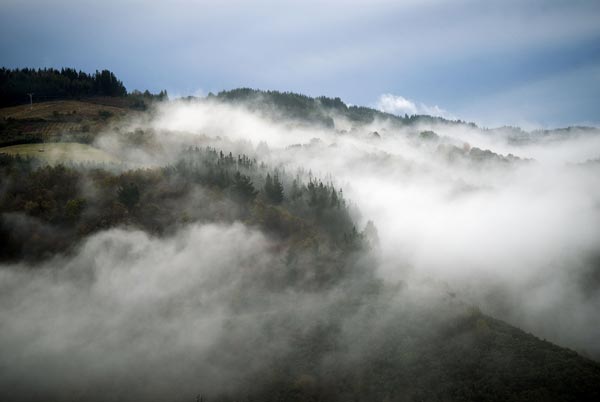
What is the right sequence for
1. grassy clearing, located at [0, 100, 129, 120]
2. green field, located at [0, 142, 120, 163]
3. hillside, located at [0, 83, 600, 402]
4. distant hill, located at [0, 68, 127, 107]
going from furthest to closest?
distant hill, located at [0, 68, 127, 107] < grassy clearing, located at [0, 100, 129, 120] < green field, located at [0, 142, 120, 163] < hillside, located at [0, 83, 600, 402]

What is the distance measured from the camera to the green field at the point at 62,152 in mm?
100188

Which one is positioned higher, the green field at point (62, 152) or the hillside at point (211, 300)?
the green field at point (62, 152)

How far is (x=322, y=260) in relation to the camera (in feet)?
298

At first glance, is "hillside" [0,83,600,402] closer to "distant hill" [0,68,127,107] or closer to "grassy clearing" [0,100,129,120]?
"grassy clearing" [0,100,129,120]

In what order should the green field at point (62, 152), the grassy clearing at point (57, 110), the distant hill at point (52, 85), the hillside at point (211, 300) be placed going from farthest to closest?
the distant hill at point (52, 85) → the grassy clearing at point (57, 110) → the green field at point (62, 152) → the hillside at point (211, 300)

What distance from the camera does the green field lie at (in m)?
100

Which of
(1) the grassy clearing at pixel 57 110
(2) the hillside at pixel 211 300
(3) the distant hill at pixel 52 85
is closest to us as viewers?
(2) the hillside at pixel 211 300

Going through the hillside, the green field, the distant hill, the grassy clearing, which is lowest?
the hillside

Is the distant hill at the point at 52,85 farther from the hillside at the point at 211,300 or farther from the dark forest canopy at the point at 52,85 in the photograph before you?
the hillside at the point at 211,300

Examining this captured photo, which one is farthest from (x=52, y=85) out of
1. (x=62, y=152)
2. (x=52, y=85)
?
(x=62, y=152)

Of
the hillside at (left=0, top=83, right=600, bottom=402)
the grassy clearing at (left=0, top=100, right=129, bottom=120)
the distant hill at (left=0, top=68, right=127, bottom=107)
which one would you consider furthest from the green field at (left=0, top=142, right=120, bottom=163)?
the distant hill at (left=0, top=68, right=127, bottom=107)

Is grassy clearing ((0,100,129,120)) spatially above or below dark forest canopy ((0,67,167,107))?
below

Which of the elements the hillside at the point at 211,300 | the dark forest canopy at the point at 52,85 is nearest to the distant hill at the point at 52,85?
the dark forest canopy at the point at 52,85

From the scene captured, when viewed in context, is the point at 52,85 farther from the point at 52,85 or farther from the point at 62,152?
the point at 62,152
